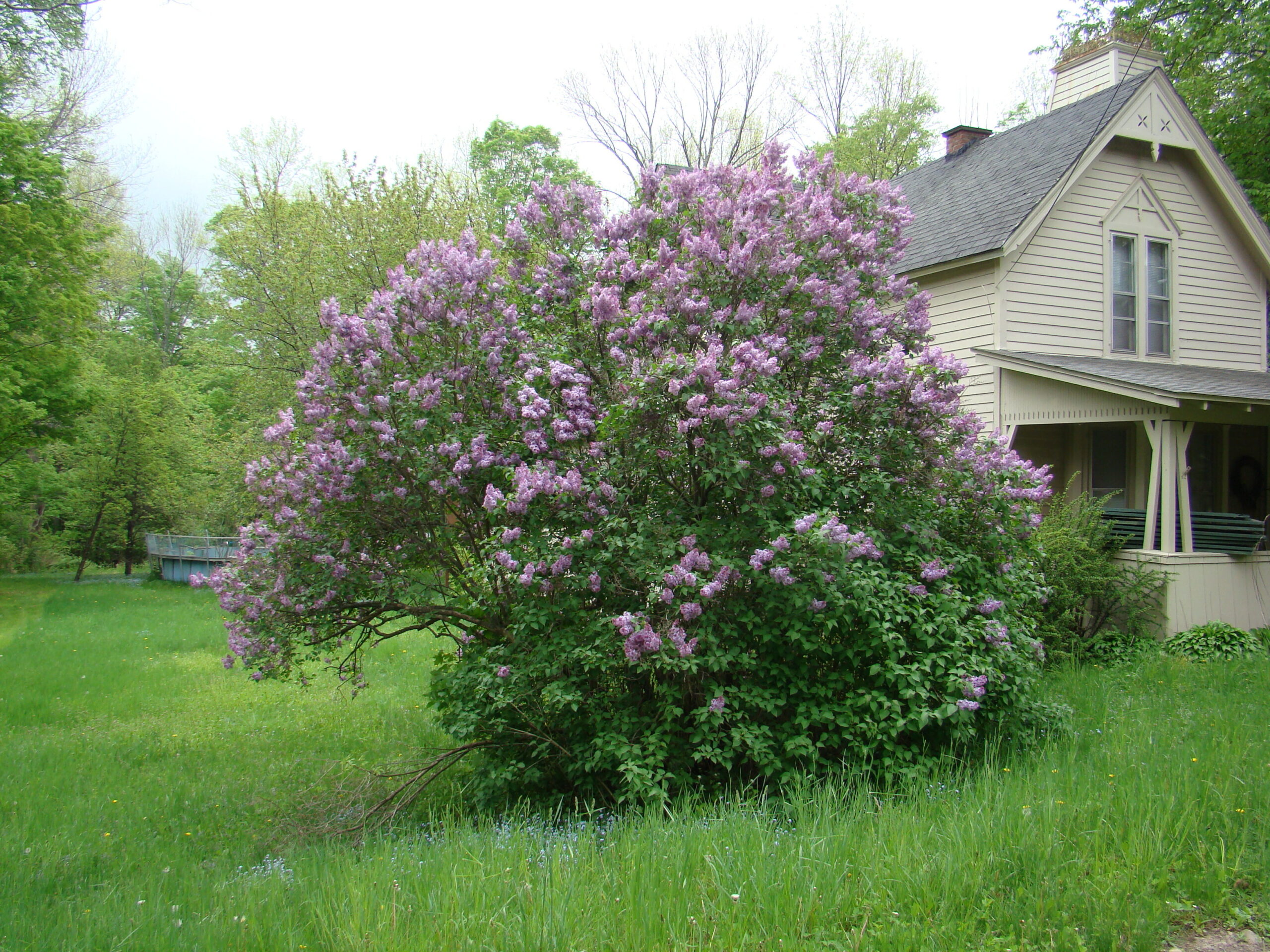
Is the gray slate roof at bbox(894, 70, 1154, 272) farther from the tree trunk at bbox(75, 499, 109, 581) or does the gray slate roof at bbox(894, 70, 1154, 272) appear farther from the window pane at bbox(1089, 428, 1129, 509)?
the tree trunk at bbox(75, 499, 109, 581)

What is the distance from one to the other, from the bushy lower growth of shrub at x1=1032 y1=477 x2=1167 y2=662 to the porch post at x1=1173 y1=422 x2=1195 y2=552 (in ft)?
1.92

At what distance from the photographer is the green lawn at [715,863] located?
10.5ft

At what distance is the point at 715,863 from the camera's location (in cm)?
359

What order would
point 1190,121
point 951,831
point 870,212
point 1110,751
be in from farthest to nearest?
point 1190,121 → point 870,212 → point 1110,751 → point 951,831

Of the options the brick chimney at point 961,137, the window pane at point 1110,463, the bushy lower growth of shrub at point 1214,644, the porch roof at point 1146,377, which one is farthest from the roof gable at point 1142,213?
the bushy lower growth of shrub at point 1214,644

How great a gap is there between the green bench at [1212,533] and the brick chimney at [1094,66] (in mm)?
7311

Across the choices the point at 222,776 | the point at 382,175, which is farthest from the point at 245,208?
the point at 222,776

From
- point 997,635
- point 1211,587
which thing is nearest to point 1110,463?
point 1211,587

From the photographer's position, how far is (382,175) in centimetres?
1930

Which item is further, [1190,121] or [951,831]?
[1190,121]

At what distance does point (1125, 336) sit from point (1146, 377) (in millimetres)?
2826

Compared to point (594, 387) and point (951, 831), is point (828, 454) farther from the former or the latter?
point (951, 831)

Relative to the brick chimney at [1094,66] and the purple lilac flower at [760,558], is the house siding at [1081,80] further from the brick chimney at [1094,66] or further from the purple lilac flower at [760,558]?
the purple lilac flower at [760,558]

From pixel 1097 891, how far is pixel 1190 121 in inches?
525
